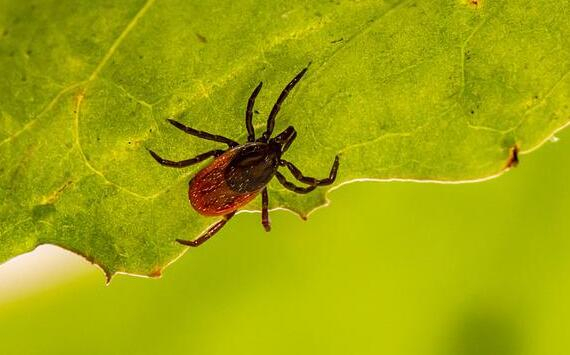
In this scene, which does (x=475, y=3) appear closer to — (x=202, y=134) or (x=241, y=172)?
(x=202, y=134)

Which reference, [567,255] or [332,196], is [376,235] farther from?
[567,255]

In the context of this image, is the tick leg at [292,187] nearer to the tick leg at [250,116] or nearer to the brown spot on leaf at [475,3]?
the tick leg at [250,116]

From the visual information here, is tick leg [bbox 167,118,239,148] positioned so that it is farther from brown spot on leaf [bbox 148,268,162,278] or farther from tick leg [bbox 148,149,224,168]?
brown spot on leaf [bbox 148,268,162,278]

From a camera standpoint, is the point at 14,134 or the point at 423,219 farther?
the point at 423,219

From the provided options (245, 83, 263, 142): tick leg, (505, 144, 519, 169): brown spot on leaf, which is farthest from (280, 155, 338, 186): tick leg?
(505, 144, 519, 169): brown spot on leaf

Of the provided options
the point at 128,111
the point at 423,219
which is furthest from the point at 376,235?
the point at 128,111

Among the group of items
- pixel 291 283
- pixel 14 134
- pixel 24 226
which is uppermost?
pixel 14 134

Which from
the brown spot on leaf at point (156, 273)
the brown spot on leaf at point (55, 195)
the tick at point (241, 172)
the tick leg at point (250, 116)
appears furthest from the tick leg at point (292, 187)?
the brown spot on leaf at point (55, 195)
